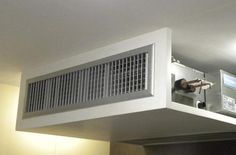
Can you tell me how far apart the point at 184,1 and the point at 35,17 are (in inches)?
28.0

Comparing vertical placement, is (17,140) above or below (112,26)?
below

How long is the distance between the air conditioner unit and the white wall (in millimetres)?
343

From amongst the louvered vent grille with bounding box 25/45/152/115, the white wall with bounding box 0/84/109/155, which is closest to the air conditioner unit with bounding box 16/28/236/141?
the louvered vent grille with bounding box 25/45/152/115

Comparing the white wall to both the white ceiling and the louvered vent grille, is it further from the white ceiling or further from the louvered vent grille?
the white ceiling

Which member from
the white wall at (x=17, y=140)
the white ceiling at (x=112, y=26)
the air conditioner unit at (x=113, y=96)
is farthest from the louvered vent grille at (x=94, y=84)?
the white wall at (x=17, y=140)

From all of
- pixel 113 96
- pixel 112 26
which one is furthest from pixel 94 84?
pixel 112 26

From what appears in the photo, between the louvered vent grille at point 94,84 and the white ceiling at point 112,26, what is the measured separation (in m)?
0.12

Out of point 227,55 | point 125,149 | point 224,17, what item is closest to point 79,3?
point 224,17

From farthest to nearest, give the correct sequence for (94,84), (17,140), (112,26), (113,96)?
(17,140) → (94,84) → (113,96) → (112,26)

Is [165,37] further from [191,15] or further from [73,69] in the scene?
[73,69]

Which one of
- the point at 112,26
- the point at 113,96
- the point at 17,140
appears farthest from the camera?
the point at 17,140

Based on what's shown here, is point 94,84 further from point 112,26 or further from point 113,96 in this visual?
point 112,26

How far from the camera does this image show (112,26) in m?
1.74

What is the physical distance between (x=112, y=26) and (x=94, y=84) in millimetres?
407
